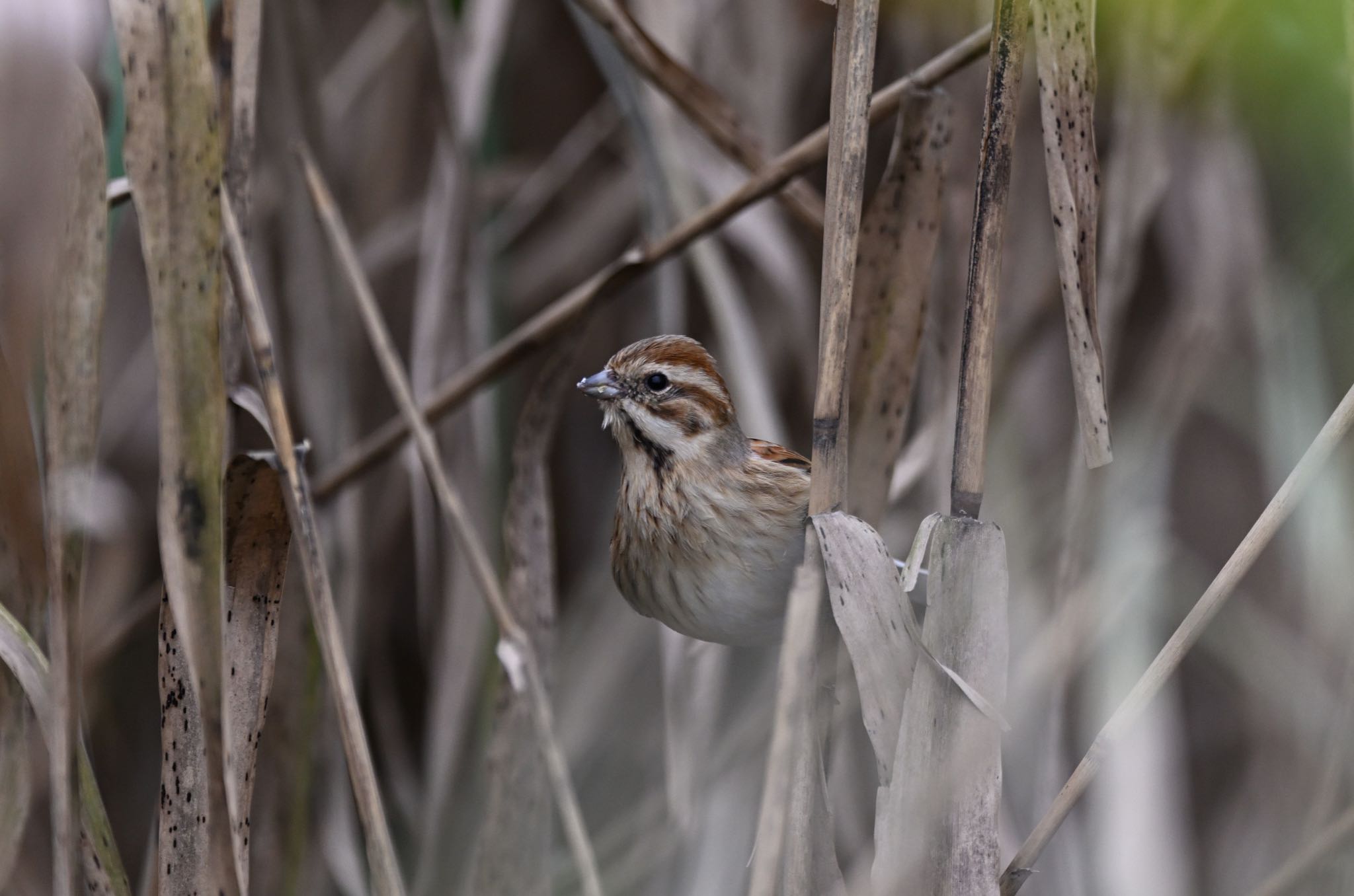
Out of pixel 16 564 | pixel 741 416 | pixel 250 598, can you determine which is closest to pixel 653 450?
pixel 741 416

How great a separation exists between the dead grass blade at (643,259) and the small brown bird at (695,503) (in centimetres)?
12

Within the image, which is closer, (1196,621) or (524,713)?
(1196,621)

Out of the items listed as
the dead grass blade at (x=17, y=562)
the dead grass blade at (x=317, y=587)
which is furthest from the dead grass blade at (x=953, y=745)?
the dead grass blade at (x=17, y=562)

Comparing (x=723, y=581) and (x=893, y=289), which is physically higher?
(x=893, y=289)

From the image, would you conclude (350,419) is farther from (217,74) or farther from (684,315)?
(217,74)

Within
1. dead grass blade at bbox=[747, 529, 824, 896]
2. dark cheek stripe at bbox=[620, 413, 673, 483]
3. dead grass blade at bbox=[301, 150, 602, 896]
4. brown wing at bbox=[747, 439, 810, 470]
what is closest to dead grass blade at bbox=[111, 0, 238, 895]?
dead grass blade at bbox=[747, 529, 824, 896]

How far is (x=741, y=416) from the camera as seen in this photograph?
8.05 feet

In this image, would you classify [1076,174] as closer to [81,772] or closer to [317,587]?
[317,587]

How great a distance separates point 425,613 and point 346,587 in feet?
1.14

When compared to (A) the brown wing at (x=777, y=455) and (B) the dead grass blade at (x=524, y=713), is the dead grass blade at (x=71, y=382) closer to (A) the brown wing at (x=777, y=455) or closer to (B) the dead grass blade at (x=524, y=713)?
(B) the dead grass blade at (x=524, y=713)

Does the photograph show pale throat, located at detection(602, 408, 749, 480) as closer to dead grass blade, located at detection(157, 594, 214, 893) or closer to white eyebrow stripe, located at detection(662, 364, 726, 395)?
white eyebrow stripe, located at detection(662, 364, 726, 395)

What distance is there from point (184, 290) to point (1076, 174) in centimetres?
100

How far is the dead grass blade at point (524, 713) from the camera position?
78.7 inches

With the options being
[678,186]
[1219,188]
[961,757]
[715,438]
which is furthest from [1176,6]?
[961,757]
